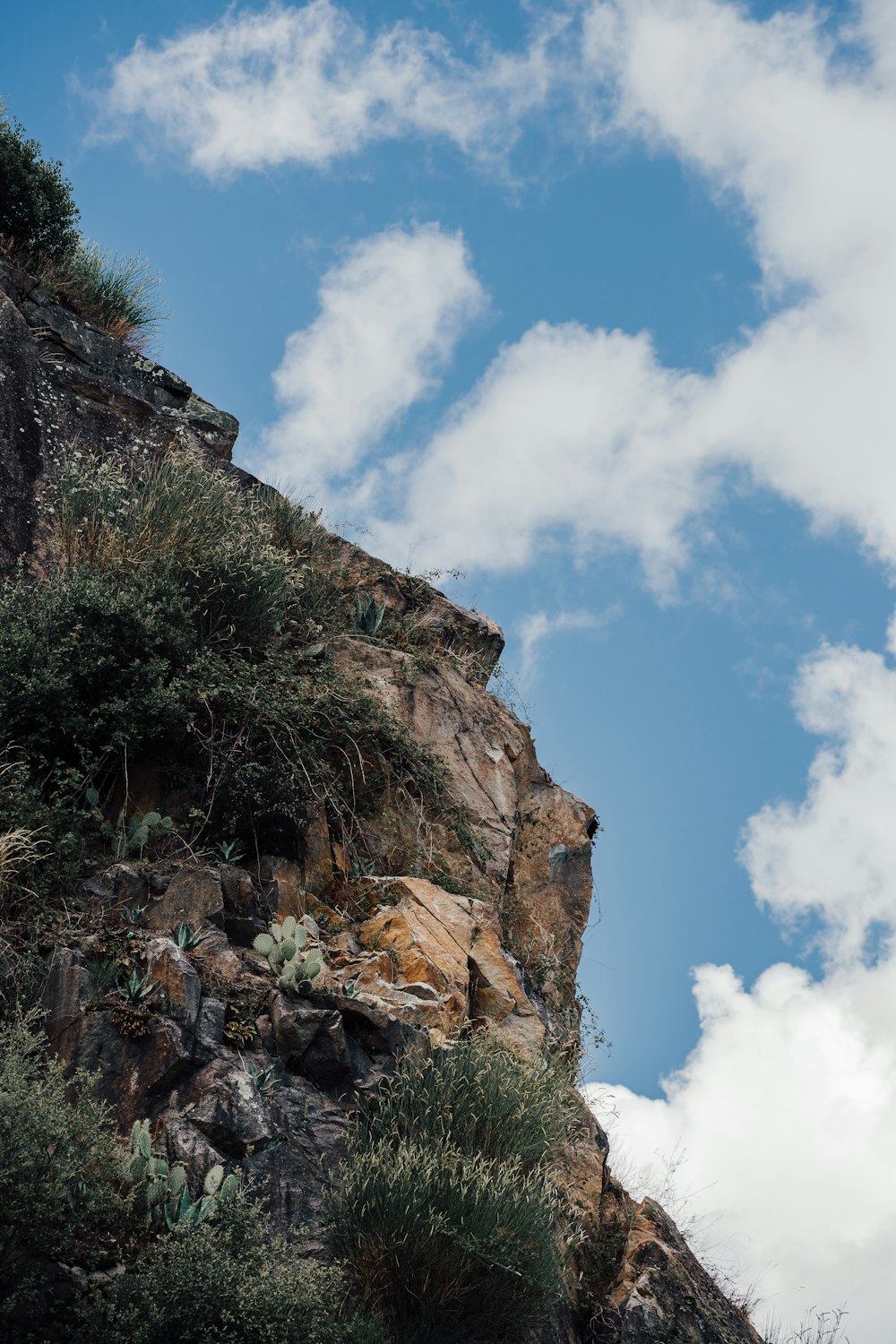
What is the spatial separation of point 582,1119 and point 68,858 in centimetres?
436

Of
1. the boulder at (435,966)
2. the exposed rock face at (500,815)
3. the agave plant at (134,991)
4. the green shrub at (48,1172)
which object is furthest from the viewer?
the exposed rock face at (500,815)

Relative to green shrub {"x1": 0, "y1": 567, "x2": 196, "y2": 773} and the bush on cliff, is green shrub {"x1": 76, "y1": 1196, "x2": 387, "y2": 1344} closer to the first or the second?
the bush on cliff

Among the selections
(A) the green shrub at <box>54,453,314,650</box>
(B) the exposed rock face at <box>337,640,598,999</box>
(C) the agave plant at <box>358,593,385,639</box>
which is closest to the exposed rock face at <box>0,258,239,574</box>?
(A) the green shrub at <box>54,453,314,650</box>

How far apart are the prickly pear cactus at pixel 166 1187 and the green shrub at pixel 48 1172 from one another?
0.14 metres

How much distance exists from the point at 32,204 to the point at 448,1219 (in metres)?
12.5

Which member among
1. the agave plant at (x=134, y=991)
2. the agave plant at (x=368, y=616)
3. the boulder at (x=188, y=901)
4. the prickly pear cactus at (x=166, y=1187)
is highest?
the agave plant at (x=368, y=616)

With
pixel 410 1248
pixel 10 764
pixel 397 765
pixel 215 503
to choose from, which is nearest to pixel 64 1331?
pixel 410 1248

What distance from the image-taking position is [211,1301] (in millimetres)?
5145

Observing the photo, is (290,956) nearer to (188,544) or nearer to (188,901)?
(188,901)

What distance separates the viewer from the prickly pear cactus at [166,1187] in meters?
5.66

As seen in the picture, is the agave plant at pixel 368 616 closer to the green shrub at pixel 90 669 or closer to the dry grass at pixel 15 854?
the green shrub at pixel 90 669

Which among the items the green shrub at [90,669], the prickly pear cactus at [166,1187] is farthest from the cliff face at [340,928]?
the green shrub at [90,669]

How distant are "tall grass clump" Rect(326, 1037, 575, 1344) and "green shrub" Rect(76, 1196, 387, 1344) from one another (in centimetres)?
57

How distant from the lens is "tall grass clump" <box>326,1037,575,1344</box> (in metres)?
6.04
